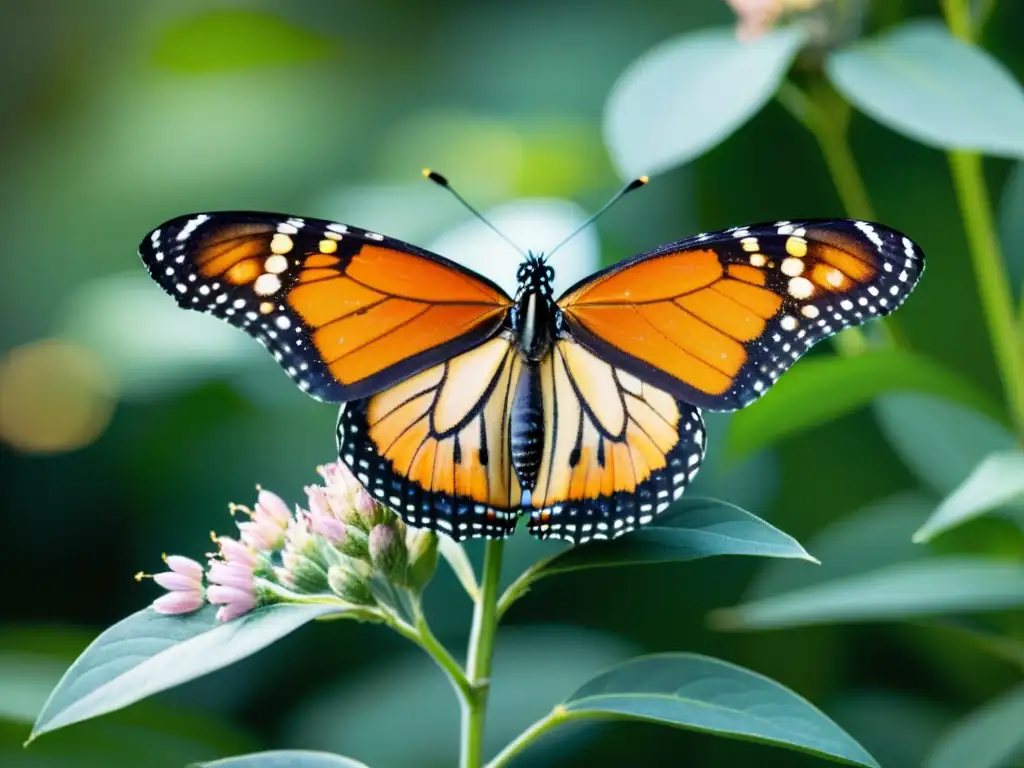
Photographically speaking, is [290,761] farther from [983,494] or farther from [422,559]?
[983,494]

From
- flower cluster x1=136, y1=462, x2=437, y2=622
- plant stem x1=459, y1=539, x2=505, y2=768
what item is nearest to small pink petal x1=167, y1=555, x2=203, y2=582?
flower cluster x1=136, y1=462, x2=437, y2=622

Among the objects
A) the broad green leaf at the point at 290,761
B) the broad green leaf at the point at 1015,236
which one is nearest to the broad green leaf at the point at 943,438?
the broad green leaf at the point at 1015,236

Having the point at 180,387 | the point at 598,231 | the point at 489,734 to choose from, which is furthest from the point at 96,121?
the point at 489,734

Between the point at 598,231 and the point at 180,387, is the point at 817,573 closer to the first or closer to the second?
the point at 598,231

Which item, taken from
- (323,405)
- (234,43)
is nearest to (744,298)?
(323,405)

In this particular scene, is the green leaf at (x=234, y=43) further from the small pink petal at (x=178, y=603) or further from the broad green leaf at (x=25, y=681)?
the small pink petal at (x=178, y=603)

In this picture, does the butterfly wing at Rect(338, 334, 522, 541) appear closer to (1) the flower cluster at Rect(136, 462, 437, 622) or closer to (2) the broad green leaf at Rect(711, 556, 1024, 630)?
(1) the flower cluster at Rect(136, 462, 437, 622)

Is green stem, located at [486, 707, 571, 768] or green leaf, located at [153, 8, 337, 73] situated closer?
green stem, located at [486, 707, 571, 768]
